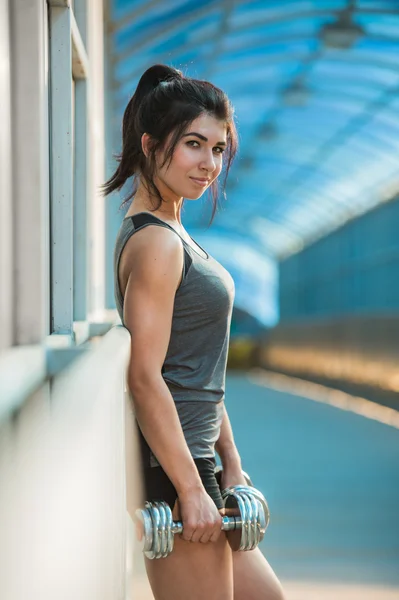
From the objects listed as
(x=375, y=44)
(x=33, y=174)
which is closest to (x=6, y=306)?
(x=33, y=174)

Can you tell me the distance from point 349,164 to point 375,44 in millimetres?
8660

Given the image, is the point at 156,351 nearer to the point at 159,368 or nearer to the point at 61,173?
the point at 159,368

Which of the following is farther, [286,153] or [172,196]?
[286,153]

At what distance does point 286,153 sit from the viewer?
2533 cm

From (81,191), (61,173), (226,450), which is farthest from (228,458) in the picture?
(81,191)

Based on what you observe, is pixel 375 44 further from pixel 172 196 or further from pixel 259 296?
pixel 259 296

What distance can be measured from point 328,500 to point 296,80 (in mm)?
11984

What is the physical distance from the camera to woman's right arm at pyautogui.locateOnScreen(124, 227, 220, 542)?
7.58 ft

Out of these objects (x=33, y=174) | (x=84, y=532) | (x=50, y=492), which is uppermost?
(x=33, y=174)

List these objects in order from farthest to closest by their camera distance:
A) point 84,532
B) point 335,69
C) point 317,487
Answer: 1. point 335,69
2. point 317,487
3. point 84,532

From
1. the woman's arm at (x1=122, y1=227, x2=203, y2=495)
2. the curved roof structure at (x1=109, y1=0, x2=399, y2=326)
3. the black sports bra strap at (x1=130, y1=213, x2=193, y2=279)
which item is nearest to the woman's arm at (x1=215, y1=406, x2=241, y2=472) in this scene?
the woman's arm at (x1=122, y1=227, x2=203, y2=495)

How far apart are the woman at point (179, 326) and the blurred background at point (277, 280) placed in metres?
0.13

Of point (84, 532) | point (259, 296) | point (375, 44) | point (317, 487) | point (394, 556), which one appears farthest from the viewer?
point (259, 296)

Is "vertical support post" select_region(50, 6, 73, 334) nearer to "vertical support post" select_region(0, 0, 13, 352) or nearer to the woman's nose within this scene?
"vertical support post" select_region(0, 0, 13, 352)
